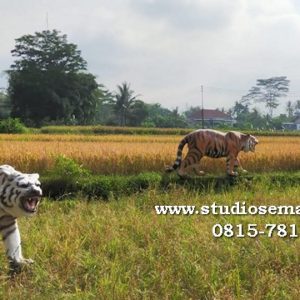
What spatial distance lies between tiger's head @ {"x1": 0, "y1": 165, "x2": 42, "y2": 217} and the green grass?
0.62 m

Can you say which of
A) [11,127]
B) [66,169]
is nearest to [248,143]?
[66,169]

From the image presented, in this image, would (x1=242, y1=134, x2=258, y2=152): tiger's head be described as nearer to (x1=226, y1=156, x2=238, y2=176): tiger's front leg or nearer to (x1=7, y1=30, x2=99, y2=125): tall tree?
(x1=226, y1=156, x2=238, y2=176): tiger's front leg

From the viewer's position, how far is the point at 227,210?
7.43 meters

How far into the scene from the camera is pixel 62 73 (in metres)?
42.0

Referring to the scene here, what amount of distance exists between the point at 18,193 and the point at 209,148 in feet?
22.7

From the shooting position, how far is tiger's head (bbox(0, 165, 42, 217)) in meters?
4.20

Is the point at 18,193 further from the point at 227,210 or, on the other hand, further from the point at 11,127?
the point at 11,127

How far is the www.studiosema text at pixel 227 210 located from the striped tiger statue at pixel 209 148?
117 inches

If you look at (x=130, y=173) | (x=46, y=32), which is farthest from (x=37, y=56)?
(x=130, y=173)

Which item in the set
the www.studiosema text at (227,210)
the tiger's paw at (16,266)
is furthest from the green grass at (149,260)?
the www.studiosema text at (227,210)

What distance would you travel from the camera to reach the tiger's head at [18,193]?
4.20 m

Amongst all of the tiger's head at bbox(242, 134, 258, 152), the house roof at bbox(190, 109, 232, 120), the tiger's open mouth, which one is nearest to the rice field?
the tiger's head at bbox(242, 134, 258, 152)

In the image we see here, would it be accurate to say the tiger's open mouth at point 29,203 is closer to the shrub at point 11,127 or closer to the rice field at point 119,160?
the rice field at point 119,160

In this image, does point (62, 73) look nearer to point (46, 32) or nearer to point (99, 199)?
point (46, 32)
